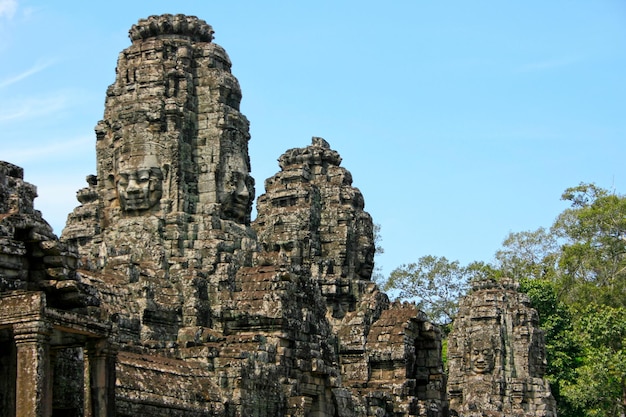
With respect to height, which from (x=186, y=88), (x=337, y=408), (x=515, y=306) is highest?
(x=186, y=88)

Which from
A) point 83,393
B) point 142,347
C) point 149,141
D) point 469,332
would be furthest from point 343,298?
point 83,393

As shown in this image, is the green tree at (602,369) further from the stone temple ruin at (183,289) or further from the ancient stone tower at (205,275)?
the ancient stone tower at (205,275)

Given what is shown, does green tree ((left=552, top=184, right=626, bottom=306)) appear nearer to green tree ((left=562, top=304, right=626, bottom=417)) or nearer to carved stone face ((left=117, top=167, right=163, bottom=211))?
green tree ((left=562, top=304, right=626, bottom=417))

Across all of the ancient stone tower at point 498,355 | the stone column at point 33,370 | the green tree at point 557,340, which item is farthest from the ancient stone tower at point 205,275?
the green tree at point 557,340

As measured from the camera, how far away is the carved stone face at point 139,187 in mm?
33781

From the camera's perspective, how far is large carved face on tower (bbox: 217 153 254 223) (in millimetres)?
34812

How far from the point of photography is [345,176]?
51500 millimetres

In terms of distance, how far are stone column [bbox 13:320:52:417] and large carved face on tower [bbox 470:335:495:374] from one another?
30710 millimetres

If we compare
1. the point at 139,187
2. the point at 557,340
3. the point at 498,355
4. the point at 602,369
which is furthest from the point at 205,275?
the point at 557,340

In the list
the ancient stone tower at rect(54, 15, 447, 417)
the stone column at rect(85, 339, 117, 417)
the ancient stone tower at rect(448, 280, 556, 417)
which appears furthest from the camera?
the ancient stone tower at rect(448, 280, 556, 417)

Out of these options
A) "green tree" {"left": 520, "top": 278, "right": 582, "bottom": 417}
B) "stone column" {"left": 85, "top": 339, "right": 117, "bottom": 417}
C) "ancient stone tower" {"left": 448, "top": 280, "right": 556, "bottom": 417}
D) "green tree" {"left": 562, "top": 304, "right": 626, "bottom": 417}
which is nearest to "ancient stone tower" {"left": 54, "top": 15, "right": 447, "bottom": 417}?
"stone column" {"left": 85, "top": 339, "right": 117, "bottom": 417}

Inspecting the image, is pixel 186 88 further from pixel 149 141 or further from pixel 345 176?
pixel 345 176

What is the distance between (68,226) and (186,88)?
621 cm

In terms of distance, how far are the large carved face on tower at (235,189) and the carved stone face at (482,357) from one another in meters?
15.6
